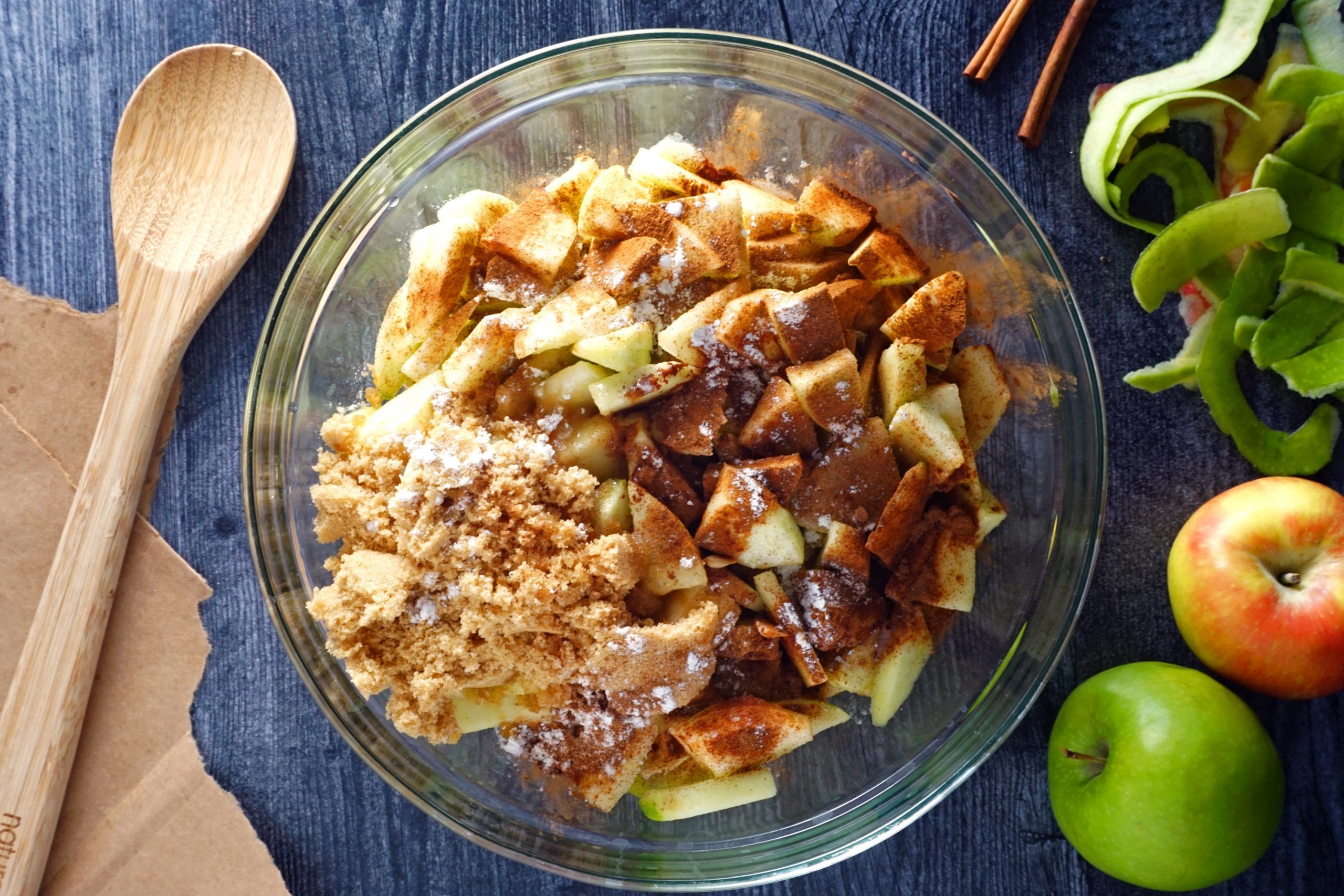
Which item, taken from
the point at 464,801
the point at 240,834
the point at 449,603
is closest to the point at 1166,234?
the point at 449,603

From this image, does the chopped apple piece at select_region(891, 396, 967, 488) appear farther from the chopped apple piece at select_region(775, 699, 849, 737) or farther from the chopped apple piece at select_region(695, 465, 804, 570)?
the chopped apple piece at select_region(775, 699, 849, 737)

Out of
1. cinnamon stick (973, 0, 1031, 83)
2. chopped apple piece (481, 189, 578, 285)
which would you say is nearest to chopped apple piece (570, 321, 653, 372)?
chopped apple piece (481, 189, 578, 285)

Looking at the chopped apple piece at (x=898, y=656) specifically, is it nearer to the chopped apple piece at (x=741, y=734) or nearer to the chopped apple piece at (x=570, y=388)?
the chopped apple piece at (x=741, y=734)

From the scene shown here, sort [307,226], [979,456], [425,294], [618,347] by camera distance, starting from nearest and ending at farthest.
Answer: [618,347]
[425,294]
[979,456]
[307,226]

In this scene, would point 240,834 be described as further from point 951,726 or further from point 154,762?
point 951,726

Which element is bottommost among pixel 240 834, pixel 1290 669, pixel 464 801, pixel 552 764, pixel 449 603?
pixel 240 834

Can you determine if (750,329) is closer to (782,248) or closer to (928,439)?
(782,248)

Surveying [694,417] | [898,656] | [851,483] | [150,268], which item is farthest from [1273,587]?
[150,268]
